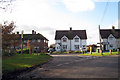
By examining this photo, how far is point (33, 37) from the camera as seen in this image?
53719 millimetres

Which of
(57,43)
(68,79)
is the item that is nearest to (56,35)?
(57,43)

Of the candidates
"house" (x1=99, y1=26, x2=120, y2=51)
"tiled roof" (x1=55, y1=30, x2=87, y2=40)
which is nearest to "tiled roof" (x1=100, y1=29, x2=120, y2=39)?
"house" (x1=99, y1=26, x2=120, y2=51)

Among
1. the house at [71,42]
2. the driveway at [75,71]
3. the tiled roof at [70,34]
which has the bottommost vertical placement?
the driveway at [75,71]

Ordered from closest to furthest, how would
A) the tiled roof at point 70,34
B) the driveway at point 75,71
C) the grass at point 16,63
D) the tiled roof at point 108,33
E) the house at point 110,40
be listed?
the driveway at point 75,71 → the grass at point 16,63 → the house at point 110,40 → the tiled roof at point 108,33 → the tiled roof at point 70,34

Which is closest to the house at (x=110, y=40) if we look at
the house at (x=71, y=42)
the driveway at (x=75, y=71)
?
the house at (x=71, y=42)

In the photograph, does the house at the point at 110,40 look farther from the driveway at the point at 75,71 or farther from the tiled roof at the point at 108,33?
the driveway at the point at 75,71

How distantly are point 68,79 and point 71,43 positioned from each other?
45.5 m

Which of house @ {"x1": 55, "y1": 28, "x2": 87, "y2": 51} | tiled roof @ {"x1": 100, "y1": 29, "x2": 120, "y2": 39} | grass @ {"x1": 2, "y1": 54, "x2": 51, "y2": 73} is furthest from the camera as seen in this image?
house @ {"x1": 55, "y1": 28, "x2": 87, "y2": 51}

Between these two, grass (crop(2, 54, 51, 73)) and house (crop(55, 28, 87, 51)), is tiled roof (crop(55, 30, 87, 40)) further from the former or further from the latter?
grass (crop(2, 54, 51, 73))

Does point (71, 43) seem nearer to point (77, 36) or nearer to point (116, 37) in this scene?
point (77, 36)

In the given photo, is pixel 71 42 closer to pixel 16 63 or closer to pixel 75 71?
pixel 16 63

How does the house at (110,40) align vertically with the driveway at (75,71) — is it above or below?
above

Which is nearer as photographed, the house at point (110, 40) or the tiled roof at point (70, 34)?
the house at point (110, 40)

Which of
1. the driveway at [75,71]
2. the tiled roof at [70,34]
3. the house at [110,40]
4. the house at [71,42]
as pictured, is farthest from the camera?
the tiled roof at [70,34]
